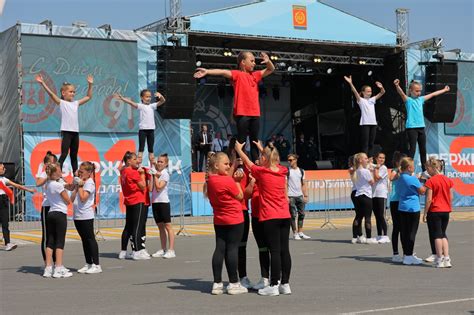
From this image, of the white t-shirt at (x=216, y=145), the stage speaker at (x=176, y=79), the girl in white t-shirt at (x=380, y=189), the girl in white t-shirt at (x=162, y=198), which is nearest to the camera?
the girl in white t-shirt at (x=162, y=198)

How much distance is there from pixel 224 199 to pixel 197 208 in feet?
51.8

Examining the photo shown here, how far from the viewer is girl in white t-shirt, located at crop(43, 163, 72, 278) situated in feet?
32.3

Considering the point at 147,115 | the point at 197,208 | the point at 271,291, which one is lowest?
the point at 197,208

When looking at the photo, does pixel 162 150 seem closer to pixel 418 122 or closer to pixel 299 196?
pixel 299 196

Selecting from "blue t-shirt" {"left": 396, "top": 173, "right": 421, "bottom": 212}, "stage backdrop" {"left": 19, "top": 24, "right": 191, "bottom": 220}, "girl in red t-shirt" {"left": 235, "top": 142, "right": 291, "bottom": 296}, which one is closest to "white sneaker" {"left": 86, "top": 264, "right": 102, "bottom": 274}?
"girl in red t-shirt" {"left": 235, "top": 142, "right": 291, "bottom": 296}

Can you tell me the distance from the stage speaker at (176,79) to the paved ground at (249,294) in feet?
35.2

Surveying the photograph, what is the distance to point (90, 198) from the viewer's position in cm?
1020

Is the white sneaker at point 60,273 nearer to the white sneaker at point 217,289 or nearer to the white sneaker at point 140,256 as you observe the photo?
the white sneaker at point 140,256

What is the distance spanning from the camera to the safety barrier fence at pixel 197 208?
20.9m

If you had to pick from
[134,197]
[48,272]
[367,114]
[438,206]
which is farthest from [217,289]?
[367,114]

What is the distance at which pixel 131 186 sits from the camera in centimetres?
1180

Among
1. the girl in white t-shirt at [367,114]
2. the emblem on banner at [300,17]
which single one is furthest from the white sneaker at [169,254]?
the emblem on banner at [300,17]

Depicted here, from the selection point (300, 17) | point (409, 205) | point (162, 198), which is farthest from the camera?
point (300, 17)

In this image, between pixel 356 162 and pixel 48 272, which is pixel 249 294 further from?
pixel 356 162
